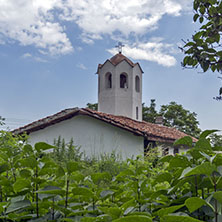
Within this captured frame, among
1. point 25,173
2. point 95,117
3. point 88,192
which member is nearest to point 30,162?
point 25,173

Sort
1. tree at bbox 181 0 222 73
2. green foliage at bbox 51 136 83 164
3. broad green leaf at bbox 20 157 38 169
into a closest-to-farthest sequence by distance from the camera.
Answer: broad green leaf at bbox 20 157 38 169 < tree at bbox 181 0 222 73 < green foliage at bbox 51 136 83 164

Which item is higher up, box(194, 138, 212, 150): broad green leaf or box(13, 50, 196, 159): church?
box(13, 50, 196, 159): church

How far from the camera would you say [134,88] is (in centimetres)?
1634

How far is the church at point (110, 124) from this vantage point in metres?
12.5

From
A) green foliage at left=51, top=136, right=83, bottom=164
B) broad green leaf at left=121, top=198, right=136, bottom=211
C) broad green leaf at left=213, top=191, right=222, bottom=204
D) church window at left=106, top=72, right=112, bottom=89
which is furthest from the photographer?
church window at left=106, top=72, right=112, bottom=89

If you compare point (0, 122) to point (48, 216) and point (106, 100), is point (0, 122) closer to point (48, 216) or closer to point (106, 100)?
point (48, 216)

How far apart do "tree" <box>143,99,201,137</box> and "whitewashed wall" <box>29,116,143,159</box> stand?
19.0 metres

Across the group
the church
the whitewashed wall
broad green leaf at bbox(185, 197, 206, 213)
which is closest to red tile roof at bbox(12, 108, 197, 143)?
the church

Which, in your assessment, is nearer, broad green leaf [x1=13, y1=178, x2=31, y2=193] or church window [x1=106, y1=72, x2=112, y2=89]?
broad green leaf [x1=13, y1=178, x2=31, y2=193]

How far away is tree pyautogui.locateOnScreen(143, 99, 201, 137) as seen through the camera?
3177 cm

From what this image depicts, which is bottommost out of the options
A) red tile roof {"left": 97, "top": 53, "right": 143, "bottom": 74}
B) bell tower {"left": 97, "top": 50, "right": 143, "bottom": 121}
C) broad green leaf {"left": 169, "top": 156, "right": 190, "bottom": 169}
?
broad green leaf {"left": 169, "top": 156, "right": 190, "bottom": 169}

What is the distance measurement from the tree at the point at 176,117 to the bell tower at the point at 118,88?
15.4 meters

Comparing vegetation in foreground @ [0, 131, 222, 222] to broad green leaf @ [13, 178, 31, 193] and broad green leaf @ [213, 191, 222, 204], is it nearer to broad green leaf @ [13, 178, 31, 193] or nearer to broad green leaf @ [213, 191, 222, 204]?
broad green leaf @ [13, 178, 31, 193]

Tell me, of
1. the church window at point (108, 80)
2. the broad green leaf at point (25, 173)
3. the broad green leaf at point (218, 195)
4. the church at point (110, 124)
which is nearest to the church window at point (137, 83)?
the church at point (110, 124)
